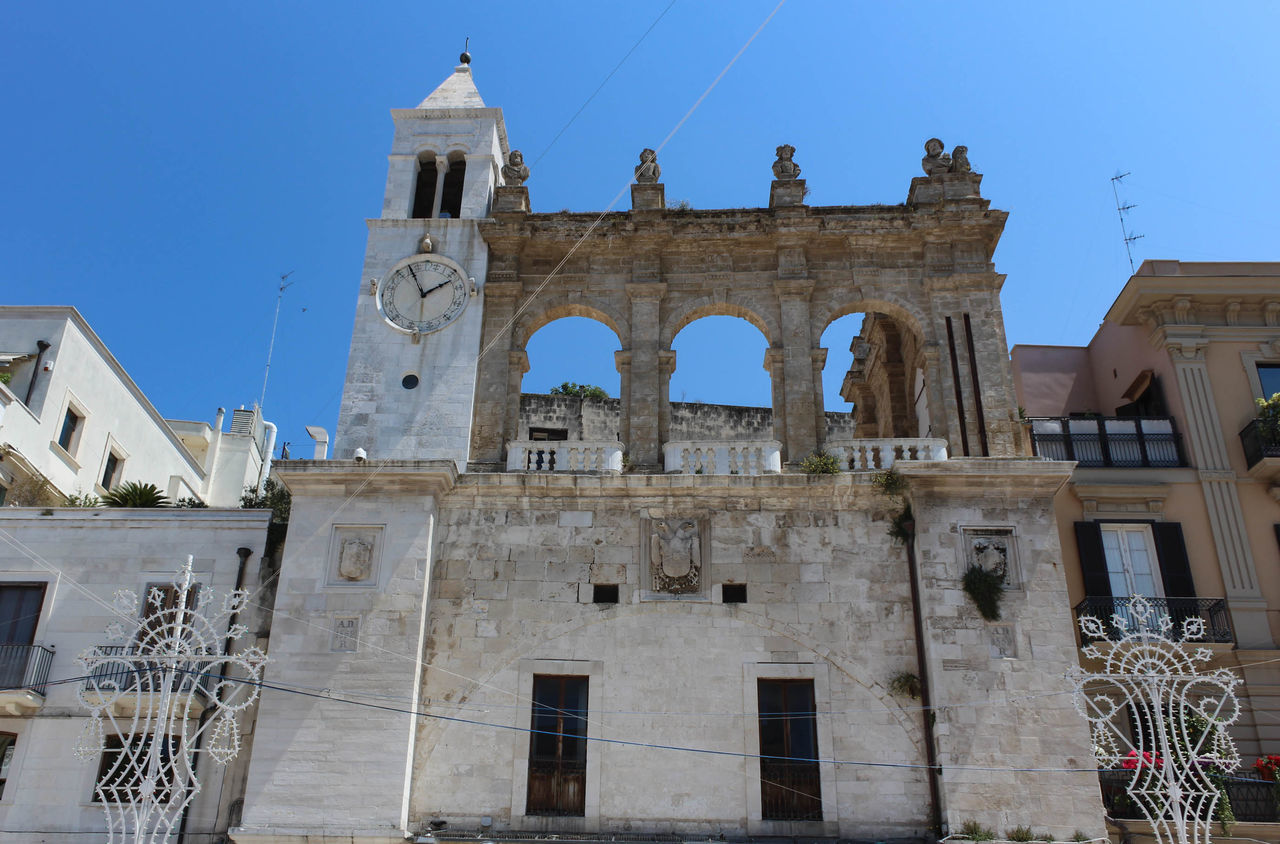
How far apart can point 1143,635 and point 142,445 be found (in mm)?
21843

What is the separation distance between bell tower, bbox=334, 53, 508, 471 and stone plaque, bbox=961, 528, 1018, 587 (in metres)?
8.09

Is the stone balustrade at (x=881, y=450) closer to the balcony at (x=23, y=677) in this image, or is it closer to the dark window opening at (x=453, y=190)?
the dark window opening at (x=453, y=190)

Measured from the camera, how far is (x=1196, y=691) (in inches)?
701

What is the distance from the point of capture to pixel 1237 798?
1659cm

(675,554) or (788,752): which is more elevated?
(675,554)

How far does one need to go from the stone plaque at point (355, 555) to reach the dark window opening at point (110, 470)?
10.4 m

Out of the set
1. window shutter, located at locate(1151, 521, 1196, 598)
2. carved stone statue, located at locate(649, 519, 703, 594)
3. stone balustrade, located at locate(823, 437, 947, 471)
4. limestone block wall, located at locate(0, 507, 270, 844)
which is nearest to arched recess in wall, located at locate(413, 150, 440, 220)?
limestone block wall, located at locate(0, 507, 270, 844)

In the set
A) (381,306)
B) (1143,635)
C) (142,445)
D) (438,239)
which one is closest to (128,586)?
(381,306)

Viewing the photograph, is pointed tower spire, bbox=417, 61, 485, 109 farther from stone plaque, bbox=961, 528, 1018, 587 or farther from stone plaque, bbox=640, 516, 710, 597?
stone plaque, bbox=961, 528, 1018, 587

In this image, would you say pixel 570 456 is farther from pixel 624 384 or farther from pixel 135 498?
pixel 135 498

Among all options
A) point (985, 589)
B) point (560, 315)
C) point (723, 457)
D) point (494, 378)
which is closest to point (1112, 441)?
point (985, 589)

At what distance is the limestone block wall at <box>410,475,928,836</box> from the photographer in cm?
1580

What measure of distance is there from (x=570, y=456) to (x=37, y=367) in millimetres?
12192

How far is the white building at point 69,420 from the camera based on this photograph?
2170 cm
